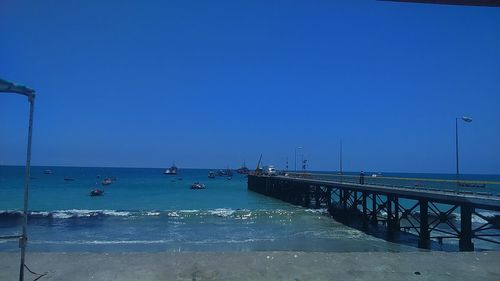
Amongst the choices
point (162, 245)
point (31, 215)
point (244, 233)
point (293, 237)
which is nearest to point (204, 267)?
point (162, 245)

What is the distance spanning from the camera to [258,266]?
878cm

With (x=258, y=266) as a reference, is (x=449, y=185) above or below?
above

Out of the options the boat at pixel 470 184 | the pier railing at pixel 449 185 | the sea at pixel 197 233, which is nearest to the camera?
the sea at pixel 197 233

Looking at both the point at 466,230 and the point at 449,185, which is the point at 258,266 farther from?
the point at 449,185

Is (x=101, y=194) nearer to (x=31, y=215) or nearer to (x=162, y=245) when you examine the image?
(x=31, y=215)

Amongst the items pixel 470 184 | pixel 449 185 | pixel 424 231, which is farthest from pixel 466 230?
pixel 449 185

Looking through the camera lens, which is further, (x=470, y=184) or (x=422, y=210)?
(x=422, y=210)

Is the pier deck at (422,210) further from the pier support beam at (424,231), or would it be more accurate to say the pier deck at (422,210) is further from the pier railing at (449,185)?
the pier railing at (449,185)

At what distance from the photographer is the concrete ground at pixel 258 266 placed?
8062mm

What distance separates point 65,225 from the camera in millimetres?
30500

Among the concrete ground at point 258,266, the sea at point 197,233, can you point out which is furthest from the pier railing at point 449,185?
the concrete ground at point 258,266

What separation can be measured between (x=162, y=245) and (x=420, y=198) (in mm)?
14344

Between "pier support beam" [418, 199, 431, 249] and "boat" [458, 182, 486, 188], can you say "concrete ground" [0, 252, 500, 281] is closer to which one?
"pier support beam" [418, 199, 431, 249]

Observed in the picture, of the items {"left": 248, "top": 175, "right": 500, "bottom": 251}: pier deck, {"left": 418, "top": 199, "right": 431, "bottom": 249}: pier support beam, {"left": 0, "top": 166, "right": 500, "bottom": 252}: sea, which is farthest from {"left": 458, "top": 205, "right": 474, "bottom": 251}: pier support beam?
{"left": 418, "top": 199, "right": 431, "bottom": 249}: pier support beam
